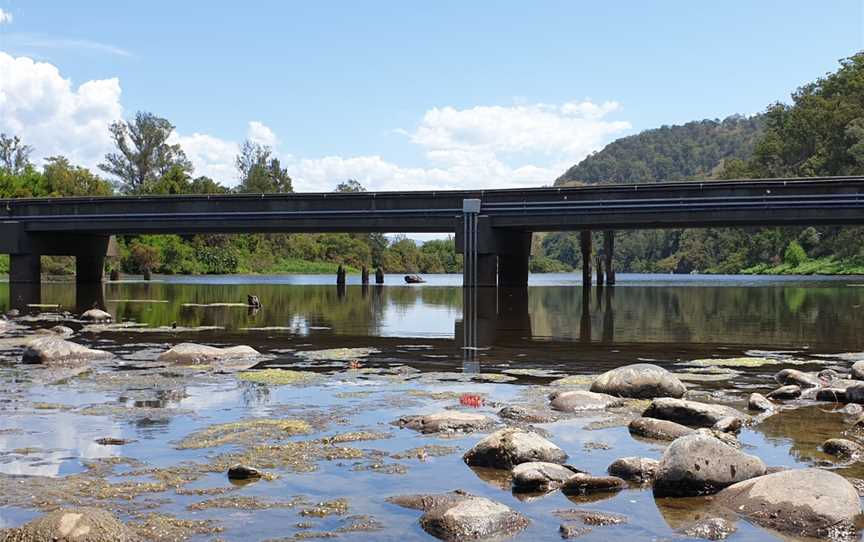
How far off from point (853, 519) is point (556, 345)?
48.5 ft

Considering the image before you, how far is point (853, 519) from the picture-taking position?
7285mm

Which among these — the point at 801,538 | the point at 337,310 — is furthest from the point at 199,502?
the point at 337,310

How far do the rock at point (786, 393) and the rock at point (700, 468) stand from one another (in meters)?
5.16

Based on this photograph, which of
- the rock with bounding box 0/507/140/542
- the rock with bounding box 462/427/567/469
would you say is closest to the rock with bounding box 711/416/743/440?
the rock with bounding box 462/427/567/469

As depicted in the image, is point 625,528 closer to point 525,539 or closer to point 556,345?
point 525,539

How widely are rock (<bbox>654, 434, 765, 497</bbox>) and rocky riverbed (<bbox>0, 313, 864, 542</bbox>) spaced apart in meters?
0.02

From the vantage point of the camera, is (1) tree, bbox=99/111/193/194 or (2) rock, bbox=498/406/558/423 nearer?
(2) rock, bbox=498/406/558/423

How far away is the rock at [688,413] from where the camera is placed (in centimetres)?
1125

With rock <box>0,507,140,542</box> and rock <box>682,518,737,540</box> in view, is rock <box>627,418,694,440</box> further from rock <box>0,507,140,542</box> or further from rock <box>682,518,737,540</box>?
rock <box>0,507,140,542</box>

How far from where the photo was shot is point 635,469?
880 centimetres

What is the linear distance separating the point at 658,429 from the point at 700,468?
7.22ft

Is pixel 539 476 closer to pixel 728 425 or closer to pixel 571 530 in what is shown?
pixel 571 530

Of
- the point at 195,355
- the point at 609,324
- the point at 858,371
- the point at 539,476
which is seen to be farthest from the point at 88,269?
the point at 539,476

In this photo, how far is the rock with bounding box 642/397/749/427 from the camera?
11.2 metres
